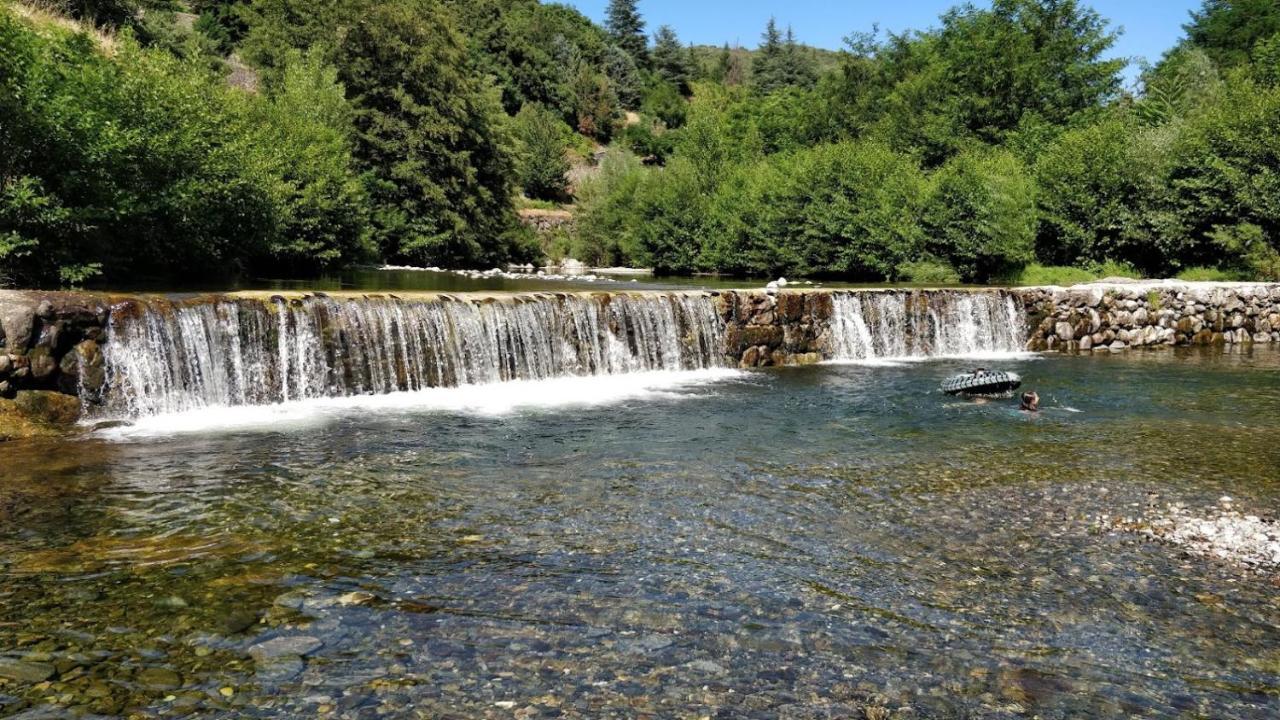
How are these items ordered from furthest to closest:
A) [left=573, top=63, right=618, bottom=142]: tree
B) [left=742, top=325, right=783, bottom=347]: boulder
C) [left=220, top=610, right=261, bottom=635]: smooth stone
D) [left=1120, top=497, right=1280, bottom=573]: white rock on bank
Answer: [left=573, top=63, right=618, bottom=142]: tree, [left=742, top=325, right=783, bottom=347]: boulder, [left=1120, top=497, right=1280, bottom=573]: white rock on bank, [left=220, top=610, right=261, bottom=635]: smooth stone

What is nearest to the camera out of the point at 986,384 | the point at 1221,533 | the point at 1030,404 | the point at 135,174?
the point at 1221,533

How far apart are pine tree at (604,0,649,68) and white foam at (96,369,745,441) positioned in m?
114

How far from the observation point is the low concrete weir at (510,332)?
12.0 metres

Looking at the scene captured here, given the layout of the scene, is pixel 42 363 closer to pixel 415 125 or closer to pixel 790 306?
pixel 790 306

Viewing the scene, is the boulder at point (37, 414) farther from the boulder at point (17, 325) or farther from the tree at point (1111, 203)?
the tree at point (1111, 203)

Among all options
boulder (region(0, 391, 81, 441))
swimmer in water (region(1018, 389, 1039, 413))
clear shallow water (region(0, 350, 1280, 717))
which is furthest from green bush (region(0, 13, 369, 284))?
swimmer in water (region(1018, 389, 1039, 413))

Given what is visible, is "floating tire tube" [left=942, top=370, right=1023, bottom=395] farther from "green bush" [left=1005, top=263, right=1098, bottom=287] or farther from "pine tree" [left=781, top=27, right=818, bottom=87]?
"pine tree" [left=781, top=27, right=818, bottom=87]

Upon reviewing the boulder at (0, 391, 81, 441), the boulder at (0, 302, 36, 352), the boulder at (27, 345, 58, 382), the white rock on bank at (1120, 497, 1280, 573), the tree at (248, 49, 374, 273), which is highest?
the tree at (248, 49, 374, 273)

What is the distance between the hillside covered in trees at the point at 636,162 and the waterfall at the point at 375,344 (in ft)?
11.4

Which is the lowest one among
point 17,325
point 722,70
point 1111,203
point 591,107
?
point 17,325

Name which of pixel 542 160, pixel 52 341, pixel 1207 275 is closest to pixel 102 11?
pixel 52 341

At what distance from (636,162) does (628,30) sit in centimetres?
7394

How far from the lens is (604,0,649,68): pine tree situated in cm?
12162

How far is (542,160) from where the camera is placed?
70.1 m
